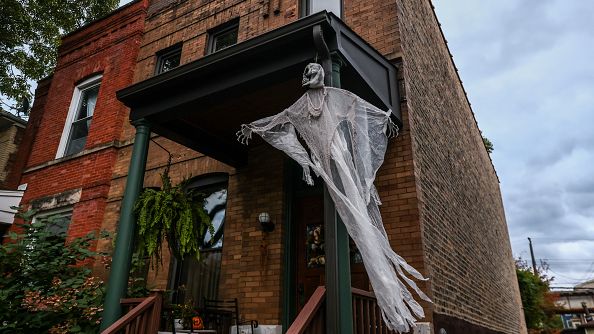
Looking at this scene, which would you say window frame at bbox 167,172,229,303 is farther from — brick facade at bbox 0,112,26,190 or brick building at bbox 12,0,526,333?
brick facade at bbox 0,112,26,190

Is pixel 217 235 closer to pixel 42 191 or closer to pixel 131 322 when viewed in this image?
pixel 131 322

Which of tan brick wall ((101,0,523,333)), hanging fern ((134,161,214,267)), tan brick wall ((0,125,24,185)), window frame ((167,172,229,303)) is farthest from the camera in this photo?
tan brick wall ((0,125,24,185))

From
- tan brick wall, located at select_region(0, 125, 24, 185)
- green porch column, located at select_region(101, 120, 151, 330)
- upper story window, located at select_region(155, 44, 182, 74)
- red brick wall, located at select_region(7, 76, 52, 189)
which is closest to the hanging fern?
green porch column, located at select_region(101, 120, 151, 330)

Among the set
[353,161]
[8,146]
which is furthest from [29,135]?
[353,161]

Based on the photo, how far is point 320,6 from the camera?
668cm

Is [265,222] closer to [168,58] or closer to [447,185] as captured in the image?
[447,185]

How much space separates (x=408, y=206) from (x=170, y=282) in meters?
3.91

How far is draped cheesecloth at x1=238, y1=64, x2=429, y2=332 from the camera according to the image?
2.94 metres

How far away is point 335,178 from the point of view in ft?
10.7

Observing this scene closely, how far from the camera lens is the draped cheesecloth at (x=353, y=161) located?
294 cm

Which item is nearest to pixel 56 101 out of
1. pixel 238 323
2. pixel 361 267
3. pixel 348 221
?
pixel 238 323

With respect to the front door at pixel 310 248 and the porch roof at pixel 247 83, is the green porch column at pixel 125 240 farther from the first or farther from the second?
the front door at pixel 310 248

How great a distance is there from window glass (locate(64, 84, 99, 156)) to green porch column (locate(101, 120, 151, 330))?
15.8 feet

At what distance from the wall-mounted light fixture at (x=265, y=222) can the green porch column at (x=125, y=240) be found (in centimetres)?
166
